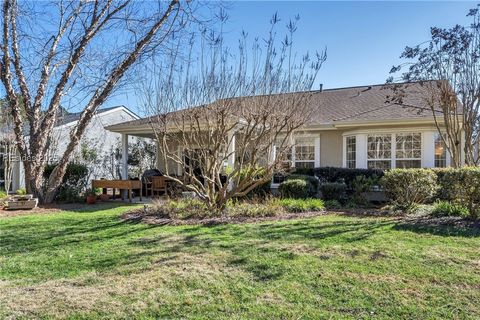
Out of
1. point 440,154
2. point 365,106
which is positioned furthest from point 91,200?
point 440,154

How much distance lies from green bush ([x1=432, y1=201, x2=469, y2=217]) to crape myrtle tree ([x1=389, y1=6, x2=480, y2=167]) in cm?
375

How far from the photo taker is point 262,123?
870cm

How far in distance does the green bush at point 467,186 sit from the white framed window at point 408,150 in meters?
5.86

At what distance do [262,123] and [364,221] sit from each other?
3.24 metres

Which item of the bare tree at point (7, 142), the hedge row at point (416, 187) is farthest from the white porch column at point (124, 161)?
the hedge row at point (416, 187)

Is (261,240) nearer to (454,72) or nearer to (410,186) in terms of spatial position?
(410,186)

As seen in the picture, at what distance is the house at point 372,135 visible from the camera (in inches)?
519

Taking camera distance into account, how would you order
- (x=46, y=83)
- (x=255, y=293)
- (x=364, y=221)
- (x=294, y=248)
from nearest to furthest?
(x=255, y=293) < (x=294, y=248) < (x=364, y=221) < (x=46, y=83)

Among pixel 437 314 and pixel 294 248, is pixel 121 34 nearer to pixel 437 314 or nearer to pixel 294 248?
pixel 294 248

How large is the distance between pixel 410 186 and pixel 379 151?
5.10 meters

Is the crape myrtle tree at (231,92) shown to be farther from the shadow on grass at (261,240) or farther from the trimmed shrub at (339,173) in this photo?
the trimmed shrub at (339,173)

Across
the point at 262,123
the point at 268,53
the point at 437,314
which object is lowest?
the point at 437,314

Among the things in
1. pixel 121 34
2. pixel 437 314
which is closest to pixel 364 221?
pixel 437 314

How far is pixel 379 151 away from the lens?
46.0 ft
